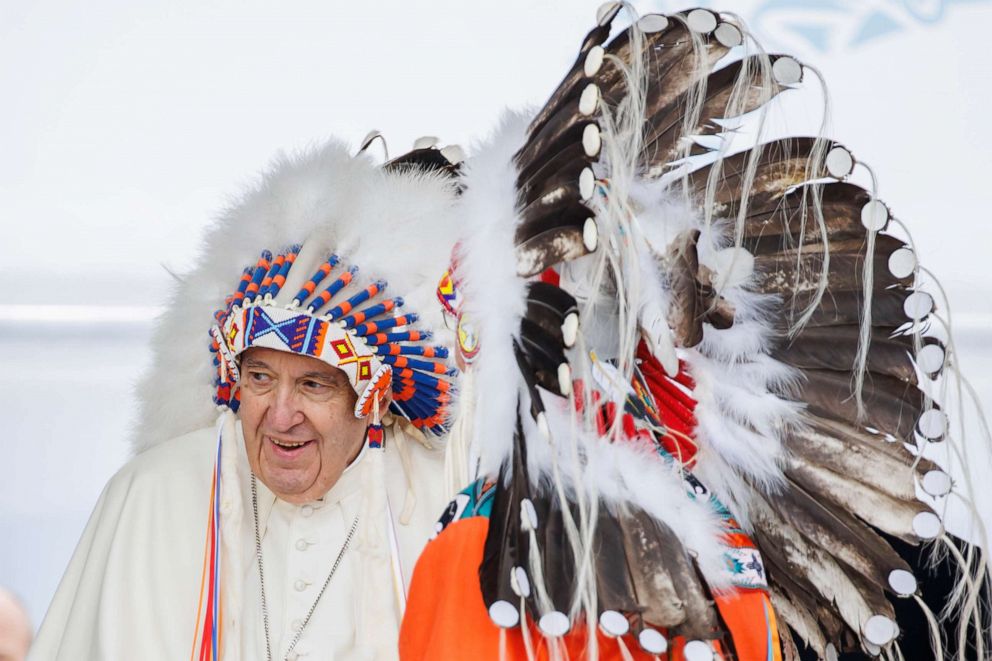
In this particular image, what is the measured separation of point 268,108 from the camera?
165 inches

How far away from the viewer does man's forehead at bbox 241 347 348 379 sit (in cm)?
265

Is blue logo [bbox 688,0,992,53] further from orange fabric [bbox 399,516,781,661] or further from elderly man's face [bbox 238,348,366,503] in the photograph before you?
orange fabric [bbox 399,516,781,661]

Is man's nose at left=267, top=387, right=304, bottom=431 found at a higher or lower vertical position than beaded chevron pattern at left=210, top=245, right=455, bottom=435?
lower

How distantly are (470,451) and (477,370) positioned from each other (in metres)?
0.46

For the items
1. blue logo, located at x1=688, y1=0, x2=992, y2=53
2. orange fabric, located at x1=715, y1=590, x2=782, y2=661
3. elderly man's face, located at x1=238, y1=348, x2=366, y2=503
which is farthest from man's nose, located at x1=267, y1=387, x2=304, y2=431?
blue logo, located at x1=688, y1=0, x2=992, y2=53

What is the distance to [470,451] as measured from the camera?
2084 millimetres

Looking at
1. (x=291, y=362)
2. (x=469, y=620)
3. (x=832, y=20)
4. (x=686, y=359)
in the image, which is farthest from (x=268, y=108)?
(x=469, y=620)

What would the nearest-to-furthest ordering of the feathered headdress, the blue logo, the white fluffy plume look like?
the feathered headdress, the white fluffy plume, the blue logo

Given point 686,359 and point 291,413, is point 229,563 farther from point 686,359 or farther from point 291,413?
Answer: point 686,359

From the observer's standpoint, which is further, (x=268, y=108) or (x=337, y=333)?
(x=268, y=108)

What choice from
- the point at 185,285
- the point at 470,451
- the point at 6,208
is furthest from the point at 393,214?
the point at 6,208

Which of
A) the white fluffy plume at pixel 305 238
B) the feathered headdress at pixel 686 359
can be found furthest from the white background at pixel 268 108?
the feathered headdress at pixel 686 359

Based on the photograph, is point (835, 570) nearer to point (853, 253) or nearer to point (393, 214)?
point (853, 253)

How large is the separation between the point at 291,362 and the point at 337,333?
13 cm
